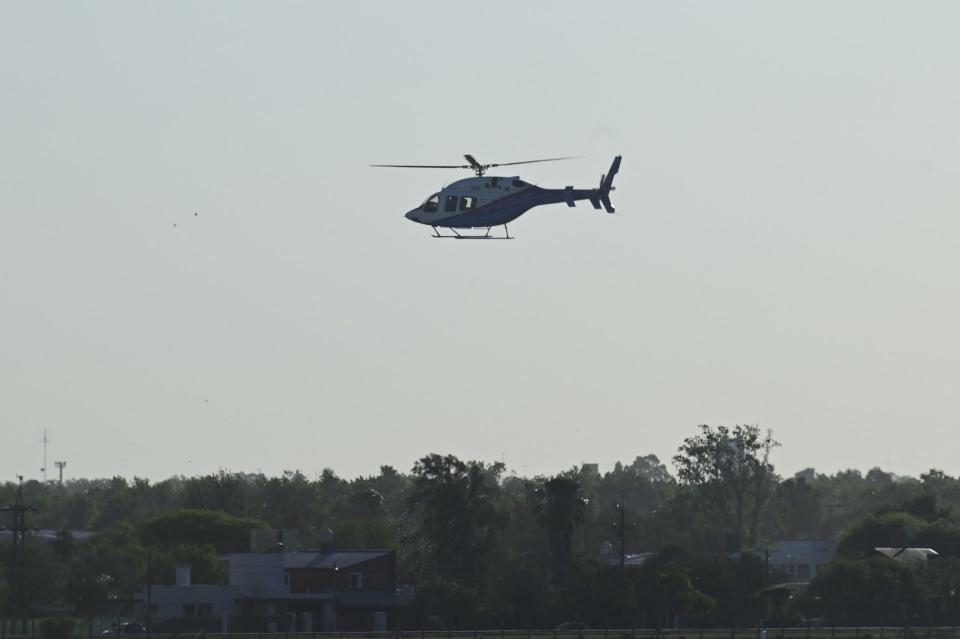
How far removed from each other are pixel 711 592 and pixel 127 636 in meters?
44.3

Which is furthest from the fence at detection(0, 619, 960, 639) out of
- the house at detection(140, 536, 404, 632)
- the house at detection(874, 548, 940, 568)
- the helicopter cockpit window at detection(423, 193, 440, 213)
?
the helicopter cockpit window at detection(423, 193, 440, 213)

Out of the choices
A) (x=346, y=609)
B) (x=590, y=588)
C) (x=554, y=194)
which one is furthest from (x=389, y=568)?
(x=554, y=194)

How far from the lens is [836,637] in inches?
4948

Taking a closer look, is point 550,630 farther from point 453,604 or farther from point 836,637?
point 836,637

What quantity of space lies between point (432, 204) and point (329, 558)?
4965 centimetres

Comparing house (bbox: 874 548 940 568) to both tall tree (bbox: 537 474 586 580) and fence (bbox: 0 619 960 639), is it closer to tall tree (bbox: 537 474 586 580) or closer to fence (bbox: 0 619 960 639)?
fence (bbox: 0 619 960 639)

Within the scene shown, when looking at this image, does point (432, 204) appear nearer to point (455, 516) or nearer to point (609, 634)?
point (609, 634)

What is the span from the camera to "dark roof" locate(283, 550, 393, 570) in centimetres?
14588

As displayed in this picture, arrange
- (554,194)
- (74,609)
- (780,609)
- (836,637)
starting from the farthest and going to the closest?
(74,609) → (780,609) → (836,637) → (554,194)

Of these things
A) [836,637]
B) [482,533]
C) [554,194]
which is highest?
[554,194]

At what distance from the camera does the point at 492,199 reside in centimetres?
10338

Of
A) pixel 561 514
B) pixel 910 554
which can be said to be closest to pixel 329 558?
pixel 561 514

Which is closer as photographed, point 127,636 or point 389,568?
point 127,636

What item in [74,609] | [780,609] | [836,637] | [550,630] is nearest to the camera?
[836,637]
